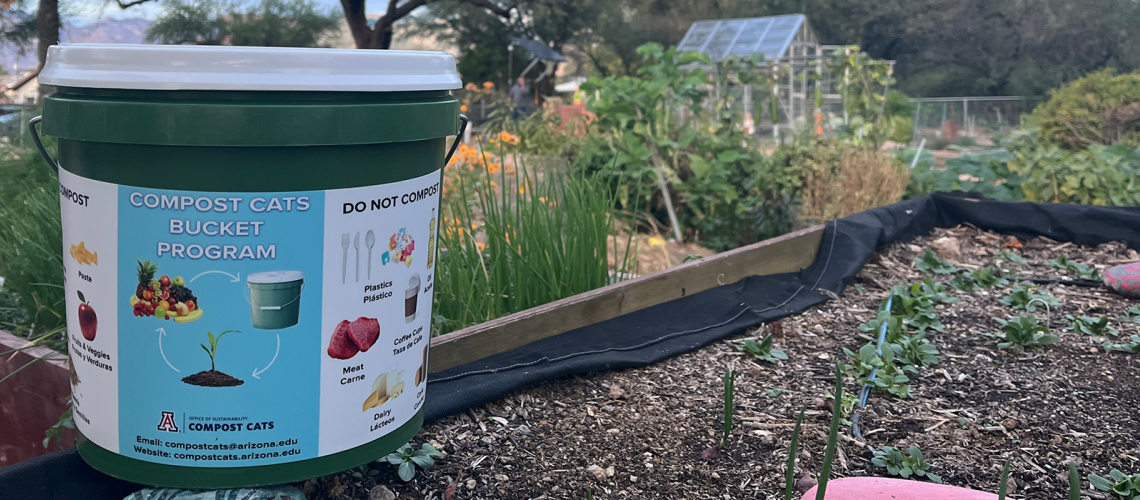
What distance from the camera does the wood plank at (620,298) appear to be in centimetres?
199

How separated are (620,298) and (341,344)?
1.38 metres

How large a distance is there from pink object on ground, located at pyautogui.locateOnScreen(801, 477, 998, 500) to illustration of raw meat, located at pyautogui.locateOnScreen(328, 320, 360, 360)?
791 millimetres

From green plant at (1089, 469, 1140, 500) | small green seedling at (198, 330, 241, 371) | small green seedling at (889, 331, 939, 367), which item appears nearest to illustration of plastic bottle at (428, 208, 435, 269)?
small green seedling at (198, 330, 241, 371)

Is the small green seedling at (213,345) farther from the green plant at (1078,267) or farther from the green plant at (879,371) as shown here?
the green plant at (1078,267)

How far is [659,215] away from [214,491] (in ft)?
15.2

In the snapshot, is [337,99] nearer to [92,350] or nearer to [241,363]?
[241,363]

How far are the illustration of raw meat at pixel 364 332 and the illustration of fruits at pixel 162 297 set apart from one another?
8.1 inches

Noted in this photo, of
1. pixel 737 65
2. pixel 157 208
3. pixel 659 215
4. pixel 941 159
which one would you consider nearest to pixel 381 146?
pixel 157 208

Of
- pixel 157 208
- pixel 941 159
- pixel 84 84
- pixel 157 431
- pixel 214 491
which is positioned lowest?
pixel 941 159

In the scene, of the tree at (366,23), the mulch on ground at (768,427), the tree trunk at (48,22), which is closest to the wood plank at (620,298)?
the mulch on ground at (768,427)

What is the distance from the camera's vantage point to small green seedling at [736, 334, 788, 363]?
7.26 feet

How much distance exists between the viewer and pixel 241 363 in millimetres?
1081

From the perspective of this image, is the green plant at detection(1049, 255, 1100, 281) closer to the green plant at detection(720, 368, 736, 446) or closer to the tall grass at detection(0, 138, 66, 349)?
the green plant at detection(720, 368, 736, 446)

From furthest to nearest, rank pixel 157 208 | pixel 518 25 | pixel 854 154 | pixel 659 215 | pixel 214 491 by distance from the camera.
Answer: pixel 518 25
pixel 659 215
pixel 854 154
pixel 214 491
pixel 157 208
